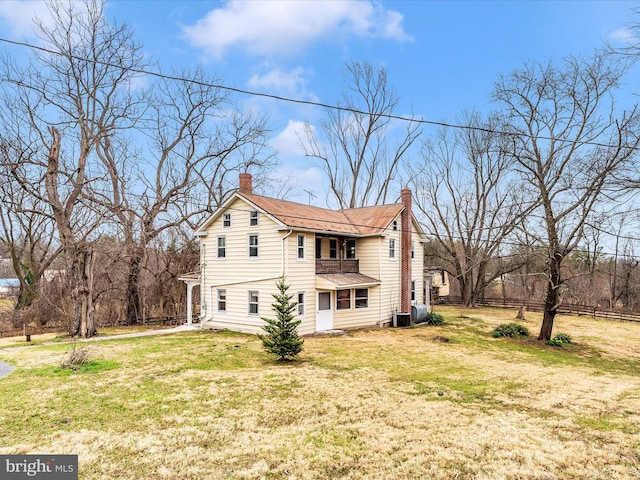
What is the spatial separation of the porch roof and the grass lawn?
15.2 ft

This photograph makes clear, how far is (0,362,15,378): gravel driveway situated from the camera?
10383 mm

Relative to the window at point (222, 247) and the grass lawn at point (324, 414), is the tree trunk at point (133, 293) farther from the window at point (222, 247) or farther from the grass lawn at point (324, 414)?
the grass lawn at point (324, 414)

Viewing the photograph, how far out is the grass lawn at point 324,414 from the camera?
5.48 metres

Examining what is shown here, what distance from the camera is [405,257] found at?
22.6 m

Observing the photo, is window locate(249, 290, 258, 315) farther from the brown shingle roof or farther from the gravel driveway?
the gravel driveway

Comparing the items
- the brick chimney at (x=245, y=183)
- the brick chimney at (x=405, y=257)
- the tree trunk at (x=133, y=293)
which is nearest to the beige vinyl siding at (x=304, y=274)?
the brick chimney at (x=245, y=183)

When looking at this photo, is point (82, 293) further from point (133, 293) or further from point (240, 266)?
point (240, 266)

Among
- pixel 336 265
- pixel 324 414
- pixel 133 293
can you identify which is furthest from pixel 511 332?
pixel 133 293

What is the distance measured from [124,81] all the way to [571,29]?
2208cm

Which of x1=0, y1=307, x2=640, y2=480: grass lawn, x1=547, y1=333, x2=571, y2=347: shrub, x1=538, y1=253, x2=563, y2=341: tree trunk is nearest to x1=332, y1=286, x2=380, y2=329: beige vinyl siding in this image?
x1=0, y1=307, x2=640, y2=480: grass lawn

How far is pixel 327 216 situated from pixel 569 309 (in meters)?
22.3

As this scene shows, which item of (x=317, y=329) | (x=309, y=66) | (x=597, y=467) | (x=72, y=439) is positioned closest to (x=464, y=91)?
(x=309, y=66)

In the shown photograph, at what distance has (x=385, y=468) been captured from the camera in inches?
211

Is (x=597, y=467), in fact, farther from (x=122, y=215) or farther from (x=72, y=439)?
(x=122, y=215)
